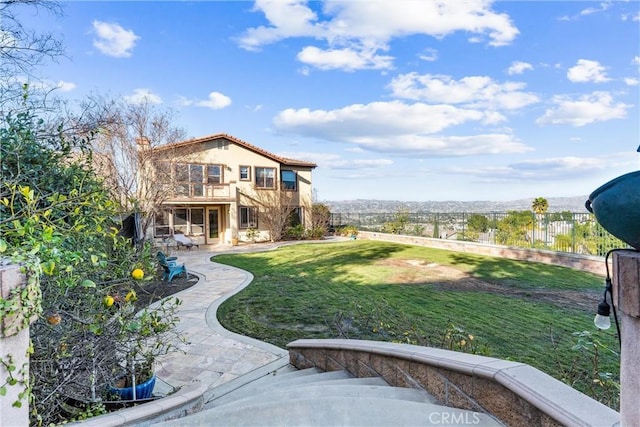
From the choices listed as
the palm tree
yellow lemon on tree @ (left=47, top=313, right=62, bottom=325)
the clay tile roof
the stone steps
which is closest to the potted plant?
yellow lemon on tree @ (left=47, top=313, right=62, bottom=325)

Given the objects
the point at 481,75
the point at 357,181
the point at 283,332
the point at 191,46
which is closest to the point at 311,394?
the point at 283,332

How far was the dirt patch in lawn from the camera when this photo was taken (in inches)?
316

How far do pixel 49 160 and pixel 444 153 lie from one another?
24843 mm

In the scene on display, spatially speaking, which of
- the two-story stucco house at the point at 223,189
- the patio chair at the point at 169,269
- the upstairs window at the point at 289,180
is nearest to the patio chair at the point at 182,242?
the two-story stucco house at the point at 223,189

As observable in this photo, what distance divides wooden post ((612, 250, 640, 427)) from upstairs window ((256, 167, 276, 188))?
22.2 metres

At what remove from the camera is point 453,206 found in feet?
63.4

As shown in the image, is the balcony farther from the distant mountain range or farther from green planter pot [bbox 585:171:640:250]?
green planter pot [bbox 585:171:640:250]

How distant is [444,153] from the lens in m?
25.1

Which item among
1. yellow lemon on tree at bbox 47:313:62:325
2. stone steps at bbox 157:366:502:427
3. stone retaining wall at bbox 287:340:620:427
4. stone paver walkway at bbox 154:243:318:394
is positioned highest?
yellow lemon on tree at bbox 47:313:62:325

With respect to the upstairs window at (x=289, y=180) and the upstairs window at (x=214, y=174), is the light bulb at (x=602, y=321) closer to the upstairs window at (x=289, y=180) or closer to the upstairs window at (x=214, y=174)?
the upstairs window at (x=214, y=174)

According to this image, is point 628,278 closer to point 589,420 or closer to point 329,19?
point 589,420

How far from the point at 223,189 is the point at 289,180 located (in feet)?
16.0

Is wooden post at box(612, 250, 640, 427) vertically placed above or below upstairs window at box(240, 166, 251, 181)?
Result: below

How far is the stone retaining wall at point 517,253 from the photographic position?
1177 centimetres
